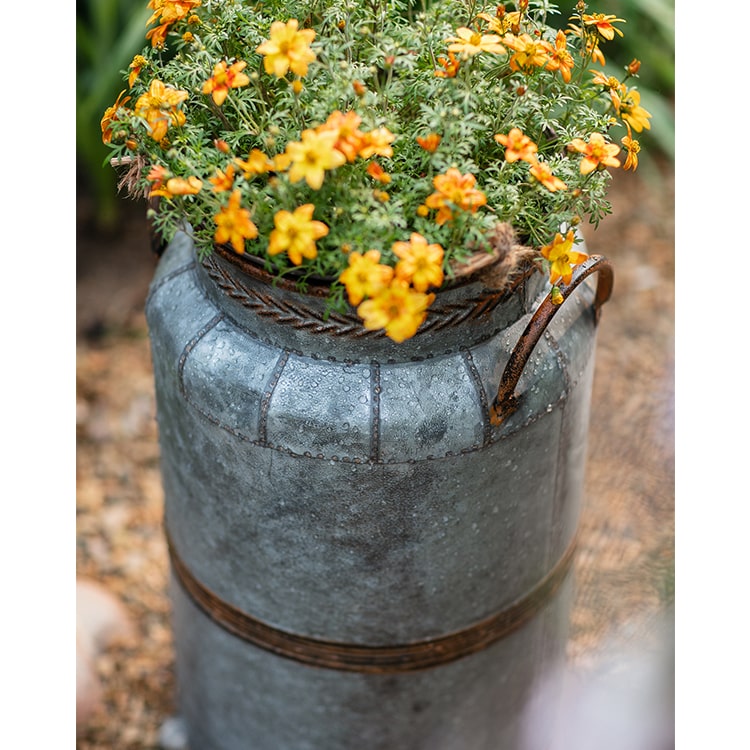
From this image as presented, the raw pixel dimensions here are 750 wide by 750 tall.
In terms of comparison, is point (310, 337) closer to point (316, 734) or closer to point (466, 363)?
point (466, 363)

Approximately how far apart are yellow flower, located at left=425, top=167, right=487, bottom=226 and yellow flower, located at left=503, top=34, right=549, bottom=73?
23 cm

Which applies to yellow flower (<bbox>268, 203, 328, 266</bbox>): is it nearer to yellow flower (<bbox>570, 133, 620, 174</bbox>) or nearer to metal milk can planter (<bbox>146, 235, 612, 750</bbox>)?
metal milk can planter (<bbox>146, 235, 612, 750</bbox>)

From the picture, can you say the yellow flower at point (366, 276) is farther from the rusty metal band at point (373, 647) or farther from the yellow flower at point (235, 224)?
the rusty metal band at point (373, 647)

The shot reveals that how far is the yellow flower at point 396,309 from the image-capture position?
1188mm

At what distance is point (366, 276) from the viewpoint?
1.19 meters

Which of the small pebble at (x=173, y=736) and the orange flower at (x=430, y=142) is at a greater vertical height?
the orange flower at (x=430, y=142)

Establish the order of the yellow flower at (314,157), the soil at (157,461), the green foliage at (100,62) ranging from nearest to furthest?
the yellow flower at (314,157) → the soil at (157,461) → the green foliage at (100,62)

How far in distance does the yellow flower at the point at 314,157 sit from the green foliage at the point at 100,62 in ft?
6.51

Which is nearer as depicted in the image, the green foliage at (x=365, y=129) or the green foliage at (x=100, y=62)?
the green foliage at (x=365, y=129)

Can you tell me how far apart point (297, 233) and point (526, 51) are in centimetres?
43

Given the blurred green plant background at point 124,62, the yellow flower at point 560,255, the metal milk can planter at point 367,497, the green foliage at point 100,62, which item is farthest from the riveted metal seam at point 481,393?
the green foliage at point 100,62

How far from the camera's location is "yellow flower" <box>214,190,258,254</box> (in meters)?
1.24

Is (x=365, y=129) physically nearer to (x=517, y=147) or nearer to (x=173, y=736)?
(x=517, y=147)

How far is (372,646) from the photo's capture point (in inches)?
64.6
